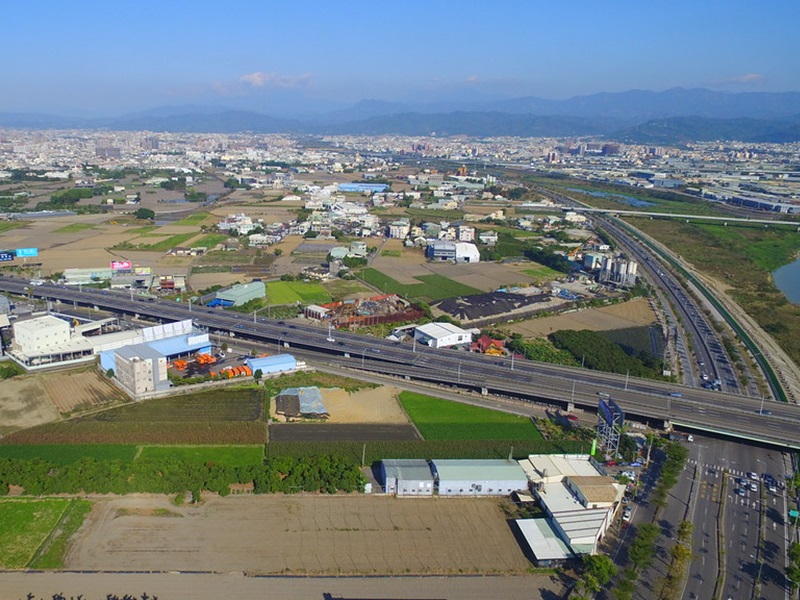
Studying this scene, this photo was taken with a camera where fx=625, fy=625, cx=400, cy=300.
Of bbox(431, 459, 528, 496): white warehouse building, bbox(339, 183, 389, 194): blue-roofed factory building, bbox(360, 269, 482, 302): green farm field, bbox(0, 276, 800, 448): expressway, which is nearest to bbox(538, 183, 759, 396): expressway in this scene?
bbox(0, 276, 800, 448): expressway

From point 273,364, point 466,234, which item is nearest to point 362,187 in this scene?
point 466,234

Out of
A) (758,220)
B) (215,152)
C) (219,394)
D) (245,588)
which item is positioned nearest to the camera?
(245,588)

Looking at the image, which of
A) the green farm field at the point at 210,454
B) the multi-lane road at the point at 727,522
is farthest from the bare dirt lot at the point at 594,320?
the green farm field at the point at 210,454

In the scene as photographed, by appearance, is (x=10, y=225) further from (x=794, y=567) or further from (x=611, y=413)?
(x=794, y=567)

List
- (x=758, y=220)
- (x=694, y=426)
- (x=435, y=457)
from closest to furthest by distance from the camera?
(x=435, y=457), (x=694, y=426), (x=758, y=220)

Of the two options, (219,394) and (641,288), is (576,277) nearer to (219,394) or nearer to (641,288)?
(641,288)

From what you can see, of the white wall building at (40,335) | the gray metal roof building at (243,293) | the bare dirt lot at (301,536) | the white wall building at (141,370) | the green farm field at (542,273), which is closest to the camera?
the bare dirt lot at (301,536)

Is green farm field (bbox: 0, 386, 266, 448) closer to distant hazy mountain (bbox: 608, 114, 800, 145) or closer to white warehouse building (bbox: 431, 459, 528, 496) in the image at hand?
white warehouse building (bbox: 431, 459, 528, 496)

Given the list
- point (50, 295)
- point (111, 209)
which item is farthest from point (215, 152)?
point (50, 295)

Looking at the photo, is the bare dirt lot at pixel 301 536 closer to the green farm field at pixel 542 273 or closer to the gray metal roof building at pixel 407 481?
the gray metal roof building at pixel 407 481
